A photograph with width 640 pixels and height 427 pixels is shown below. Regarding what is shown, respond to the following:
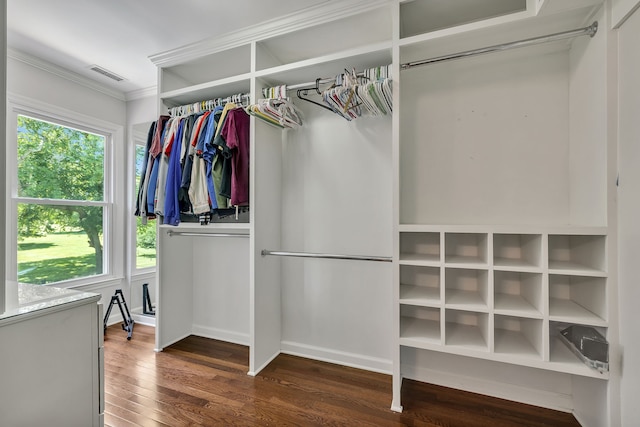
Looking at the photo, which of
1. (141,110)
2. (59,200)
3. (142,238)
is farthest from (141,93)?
(142,238)

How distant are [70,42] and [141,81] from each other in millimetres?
669

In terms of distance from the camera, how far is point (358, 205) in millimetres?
2145

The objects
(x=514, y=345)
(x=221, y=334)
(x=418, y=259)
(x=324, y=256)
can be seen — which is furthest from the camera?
(x=221, y=334)

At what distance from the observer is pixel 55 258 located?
8.71 feet

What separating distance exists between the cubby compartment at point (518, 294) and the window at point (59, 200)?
3.62 metres

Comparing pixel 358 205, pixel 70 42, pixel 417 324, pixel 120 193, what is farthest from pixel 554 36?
pixel 120 193

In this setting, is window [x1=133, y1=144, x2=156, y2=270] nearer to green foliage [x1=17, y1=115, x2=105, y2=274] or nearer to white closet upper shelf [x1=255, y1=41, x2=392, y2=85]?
green foliage [x1=17, y1=115, x2=105, y2=274]

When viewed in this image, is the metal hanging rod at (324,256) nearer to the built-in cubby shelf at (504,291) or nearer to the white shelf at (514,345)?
the built-in cubby shelf at (504,291)

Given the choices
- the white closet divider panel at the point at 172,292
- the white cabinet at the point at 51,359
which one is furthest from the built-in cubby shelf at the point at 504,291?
the white closet divider panel at the point at 172,292

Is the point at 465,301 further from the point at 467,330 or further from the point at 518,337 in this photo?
the point at 518,337

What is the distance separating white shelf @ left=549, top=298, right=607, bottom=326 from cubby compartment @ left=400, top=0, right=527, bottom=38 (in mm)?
1737

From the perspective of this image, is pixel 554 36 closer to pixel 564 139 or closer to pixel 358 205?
pixel 564 139

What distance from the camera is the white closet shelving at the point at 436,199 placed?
1471mm

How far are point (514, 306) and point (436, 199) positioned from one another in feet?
2.50
